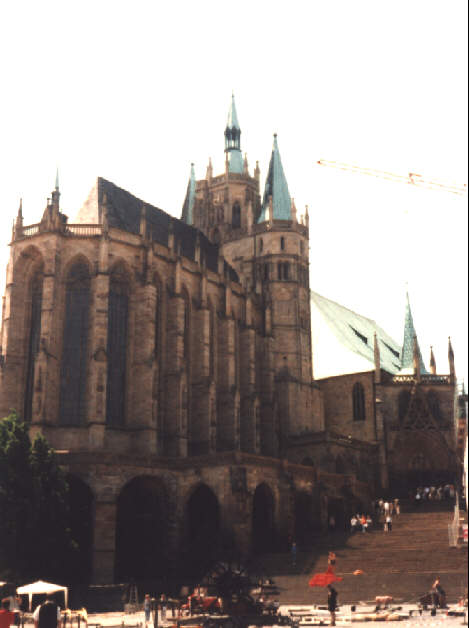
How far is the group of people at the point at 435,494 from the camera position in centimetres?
5690

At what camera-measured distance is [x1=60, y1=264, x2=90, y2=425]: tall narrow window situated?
48.8m

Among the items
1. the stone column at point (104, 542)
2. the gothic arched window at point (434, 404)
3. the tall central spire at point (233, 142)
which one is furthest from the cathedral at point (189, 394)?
the tall central spire at point (233, 142)

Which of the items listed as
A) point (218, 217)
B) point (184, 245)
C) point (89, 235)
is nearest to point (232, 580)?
point (89, 235)

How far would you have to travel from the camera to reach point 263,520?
1873 inches

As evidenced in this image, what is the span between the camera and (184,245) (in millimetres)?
64375

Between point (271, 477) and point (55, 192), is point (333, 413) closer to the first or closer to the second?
point (271, 477)

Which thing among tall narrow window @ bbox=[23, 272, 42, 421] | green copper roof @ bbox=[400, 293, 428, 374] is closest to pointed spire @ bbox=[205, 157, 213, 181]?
green copper roof @ bbox=[400, 293, 428, 374]

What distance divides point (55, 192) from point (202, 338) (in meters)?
13.3

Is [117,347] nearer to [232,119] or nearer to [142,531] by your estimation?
[142,531]

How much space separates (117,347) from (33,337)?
5023 mm

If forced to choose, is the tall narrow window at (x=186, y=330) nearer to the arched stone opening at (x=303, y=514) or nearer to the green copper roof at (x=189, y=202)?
the arched stone opening at (x=303, y=514)

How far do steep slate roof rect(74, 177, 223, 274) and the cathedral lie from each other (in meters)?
0.18

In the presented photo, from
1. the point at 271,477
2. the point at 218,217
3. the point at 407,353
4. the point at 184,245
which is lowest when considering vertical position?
the point at 271,477

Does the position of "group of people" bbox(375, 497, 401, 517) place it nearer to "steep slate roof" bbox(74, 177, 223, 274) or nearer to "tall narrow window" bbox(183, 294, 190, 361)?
"tall narrow window" bbox(183, 294, 190, 361)
